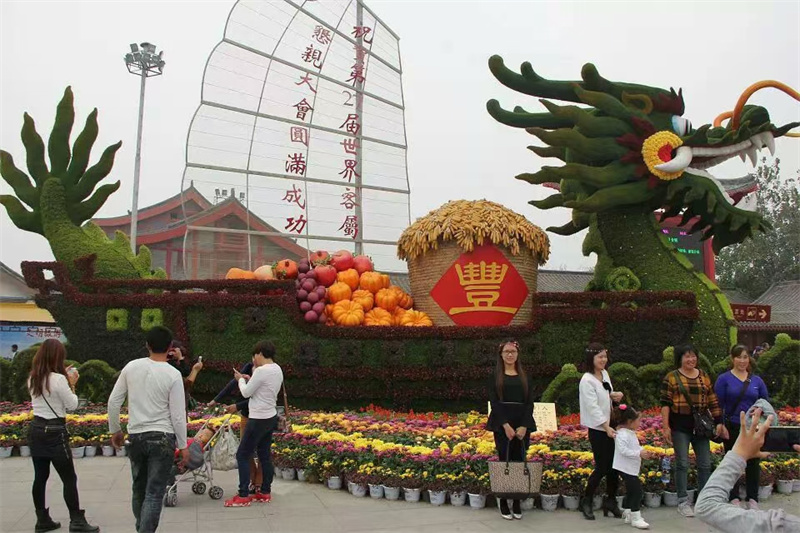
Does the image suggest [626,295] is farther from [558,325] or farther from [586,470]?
[586,470]

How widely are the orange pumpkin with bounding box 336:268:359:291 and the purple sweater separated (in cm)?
549

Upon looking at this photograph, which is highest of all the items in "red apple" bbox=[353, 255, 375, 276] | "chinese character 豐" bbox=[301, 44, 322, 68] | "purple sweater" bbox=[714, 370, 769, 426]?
"chinese character 豐" bbox=[301, 44, 322, 68]

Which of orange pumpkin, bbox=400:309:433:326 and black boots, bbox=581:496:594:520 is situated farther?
orange pumpkin, bbox=400:309:433:326

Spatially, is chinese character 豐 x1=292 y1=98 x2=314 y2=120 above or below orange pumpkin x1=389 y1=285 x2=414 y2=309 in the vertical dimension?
→ above

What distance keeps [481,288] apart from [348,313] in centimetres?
184

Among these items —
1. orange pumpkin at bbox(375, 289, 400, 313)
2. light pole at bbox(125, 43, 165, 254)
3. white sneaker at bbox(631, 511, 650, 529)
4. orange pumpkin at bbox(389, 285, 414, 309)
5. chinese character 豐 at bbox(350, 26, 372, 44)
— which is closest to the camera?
white sneaker at bbox(631, 511, 650, 529)

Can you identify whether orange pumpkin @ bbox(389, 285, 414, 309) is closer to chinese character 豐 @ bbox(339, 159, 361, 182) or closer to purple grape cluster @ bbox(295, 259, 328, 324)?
purple grape cluster @ bbox(295, 259, 328, 324)

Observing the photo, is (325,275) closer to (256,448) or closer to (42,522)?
(256,448)

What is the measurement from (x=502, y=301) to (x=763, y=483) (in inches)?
162

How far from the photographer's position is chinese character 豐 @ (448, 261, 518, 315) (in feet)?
30.6

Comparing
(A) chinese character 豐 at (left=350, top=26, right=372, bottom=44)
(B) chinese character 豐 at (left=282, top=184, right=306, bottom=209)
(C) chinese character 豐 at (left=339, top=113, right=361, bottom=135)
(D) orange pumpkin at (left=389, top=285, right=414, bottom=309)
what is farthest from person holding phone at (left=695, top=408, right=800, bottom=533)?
(A) chinese character 豐 at (left=350, top=26, right=372, bottom=44)

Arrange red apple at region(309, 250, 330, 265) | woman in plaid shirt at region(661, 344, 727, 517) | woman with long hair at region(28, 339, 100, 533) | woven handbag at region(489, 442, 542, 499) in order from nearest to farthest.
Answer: woman with long hair at region(28, 339, 100, 533)
woven handbag at region(489, 442, 542, 499)
woman in plaid shirt at region(661, 344, 727, 517)
red apple at region(309, 250, 330, 265)

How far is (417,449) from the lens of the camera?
19.8 feet

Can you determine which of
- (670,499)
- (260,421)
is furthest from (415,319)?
(670,499)
